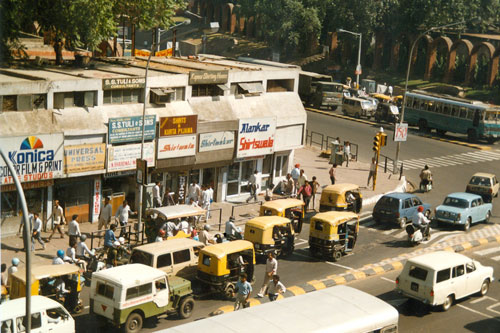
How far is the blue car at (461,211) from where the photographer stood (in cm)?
3512

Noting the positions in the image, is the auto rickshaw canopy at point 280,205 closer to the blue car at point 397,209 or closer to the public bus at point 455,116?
the blue car at point 397,209

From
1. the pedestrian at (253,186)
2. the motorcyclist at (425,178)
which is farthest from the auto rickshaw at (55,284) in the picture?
the motorcyclist at (425,178)

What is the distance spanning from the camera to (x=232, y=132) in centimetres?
3756

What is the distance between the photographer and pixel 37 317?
19.5 m

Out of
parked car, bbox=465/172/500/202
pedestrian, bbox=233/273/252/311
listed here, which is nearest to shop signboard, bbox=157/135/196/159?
pedestrian, bbox=233/273/252/311

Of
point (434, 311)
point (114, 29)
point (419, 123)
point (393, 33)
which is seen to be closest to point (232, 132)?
point (114, 29)

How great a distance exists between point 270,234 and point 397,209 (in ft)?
28.5

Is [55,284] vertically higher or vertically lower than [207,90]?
lower

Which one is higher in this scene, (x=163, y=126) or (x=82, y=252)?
(x=163, y=126)

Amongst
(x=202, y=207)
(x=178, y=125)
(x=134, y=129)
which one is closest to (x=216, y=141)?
(x=178, y=125)

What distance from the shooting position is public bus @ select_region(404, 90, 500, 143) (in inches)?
2213

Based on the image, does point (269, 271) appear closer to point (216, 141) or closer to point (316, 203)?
point (216, 141)

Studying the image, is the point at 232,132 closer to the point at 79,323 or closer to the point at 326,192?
the point at 326,192

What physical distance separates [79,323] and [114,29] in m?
19.0
